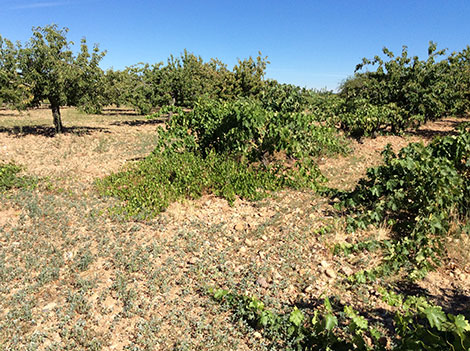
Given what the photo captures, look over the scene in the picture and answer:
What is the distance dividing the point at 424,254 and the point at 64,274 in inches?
195

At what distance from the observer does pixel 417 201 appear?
16.2ft

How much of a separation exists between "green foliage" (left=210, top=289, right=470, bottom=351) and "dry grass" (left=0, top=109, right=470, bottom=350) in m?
0.18

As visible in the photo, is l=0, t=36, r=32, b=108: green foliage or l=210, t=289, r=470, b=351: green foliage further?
l=0, t=36, r=32, b=108: green foliage

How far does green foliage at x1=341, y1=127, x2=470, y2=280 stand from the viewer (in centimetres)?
430

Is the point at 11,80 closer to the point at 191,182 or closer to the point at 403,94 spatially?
the point at 191,182

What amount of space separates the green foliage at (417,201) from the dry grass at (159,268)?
32 centimetres

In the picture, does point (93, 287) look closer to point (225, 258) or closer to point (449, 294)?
point (225, 258)

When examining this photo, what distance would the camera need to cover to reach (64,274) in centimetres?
423

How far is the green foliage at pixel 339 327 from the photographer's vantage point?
2367 millimetres

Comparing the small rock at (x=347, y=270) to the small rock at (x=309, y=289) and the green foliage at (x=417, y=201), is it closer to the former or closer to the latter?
the green foliage at (x=417, y=201)

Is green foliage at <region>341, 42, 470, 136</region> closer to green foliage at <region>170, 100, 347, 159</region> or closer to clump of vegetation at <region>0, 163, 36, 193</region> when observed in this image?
green foliage at <region>170, 100, 347, 159</region>

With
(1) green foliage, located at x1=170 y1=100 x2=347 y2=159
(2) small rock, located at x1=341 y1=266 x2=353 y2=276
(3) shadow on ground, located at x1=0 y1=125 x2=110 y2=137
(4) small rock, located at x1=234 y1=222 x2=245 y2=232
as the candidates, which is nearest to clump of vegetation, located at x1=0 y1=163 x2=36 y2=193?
(1) green foliage, located at x1=170 y1=100 x2=347 y2=159

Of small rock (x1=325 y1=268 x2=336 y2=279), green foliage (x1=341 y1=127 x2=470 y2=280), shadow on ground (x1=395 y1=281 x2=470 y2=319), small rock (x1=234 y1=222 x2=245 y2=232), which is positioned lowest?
shadow on ground (x1=395 y1=281 x2=470 y2=319)

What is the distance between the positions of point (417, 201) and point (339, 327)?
2.84m
